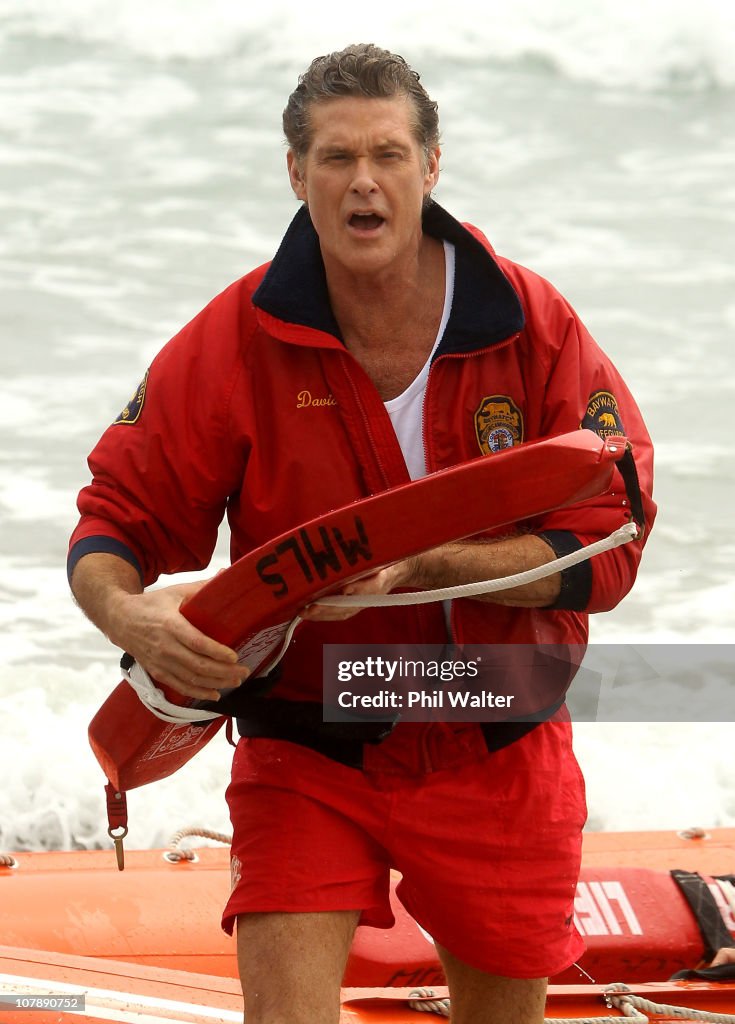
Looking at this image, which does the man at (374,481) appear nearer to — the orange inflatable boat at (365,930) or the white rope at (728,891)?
the orange inflatable boat at (365,930)

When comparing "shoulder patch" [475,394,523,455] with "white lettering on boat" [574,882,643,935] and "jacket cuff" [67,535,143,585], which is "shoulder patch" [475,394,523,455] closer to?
"jacket cuff" [67,535,143,585]

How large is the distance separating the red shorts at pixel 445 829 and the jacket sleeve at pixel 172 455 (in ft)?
1.37

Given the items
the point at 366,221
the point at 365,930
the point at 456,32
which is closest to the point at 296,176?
the point at 366,221

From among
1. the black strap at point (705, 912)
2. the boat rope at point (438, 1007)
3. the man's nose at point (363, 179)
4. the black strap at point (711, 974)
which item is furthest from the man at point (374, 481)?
the black strap at point (705, 912)

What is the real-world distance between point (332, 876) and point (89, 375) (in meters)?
8.09

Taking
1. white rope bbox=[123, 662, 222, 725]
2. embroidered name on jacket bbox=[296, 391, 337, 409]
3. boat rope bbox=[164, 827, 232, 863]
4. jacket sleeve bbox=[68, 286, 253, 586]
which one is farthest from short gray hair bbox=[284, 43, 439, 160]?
boat rope bbox=[164, 827, 232, 863]

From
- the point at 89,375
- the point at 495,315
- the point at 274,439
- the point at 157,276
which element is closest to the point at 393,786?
the point at 274,439

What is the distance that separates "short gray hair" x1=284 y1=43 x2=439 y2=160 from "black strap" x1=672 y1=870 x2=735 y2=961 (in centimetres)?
202

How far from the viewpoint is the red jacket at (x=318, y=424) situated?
2.55 m

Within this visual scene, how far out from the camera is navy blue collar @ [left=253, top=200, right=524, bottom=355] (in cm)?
256

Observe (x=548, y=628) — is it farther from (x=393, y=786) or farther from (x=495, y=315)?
(x=495, y=315)

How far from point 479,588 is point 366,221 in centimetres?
65

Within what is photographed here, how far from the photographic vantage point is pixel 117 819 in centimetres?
277

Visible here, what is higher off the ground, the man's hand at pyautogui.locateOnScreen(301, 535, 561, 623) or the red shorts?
the man's hand at pyautogui.locateOnScreen(301, 535, 561, 623)
